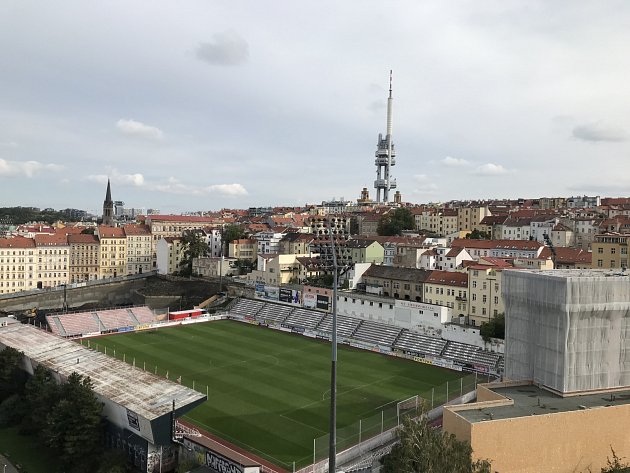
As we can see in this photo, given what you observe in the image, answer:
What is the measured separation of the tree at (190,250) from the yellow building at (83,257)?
17.3 meters

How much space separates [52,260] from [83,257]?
5.50 metres

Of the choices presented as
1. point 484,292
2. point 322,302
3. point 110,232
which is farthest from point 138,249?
point 484,292

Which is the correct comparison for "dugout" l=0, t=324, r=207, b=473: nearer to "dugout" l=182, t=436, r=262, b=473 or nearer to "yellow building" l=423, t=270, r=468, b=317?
"dugout" l=182, t=436, r=262, b=473

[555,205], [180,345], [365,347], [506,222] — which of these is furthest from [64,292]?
[555,205]

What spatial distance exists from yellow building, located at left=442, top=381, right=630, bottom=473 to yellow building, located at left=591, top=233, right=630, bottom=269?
32452mm

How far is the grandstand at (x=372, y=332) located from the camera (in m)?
45.9

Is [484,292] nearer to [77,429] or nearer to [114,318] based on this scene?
[77,429]

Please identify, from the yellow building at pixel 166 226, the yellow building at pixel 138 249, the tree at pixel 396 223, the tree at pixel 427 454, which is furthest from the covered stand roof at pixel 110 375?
the tree at pixel 396 223

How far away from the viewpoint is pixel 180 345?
52.6m

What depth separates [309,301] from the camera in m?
64.2

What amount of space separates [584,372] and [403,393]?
516 inches

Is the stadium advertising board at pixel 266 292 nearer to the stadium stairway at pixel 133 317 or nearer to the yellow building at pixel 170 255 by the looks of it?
the stadium stairway at pixel 133 317

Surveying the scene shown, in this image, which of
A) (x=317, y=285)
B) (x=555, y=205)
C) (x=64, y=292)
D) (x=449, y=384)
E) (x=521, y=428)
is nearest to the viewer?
(x=521, y=428)

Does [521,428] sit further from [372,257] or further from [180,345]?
[372,257]
